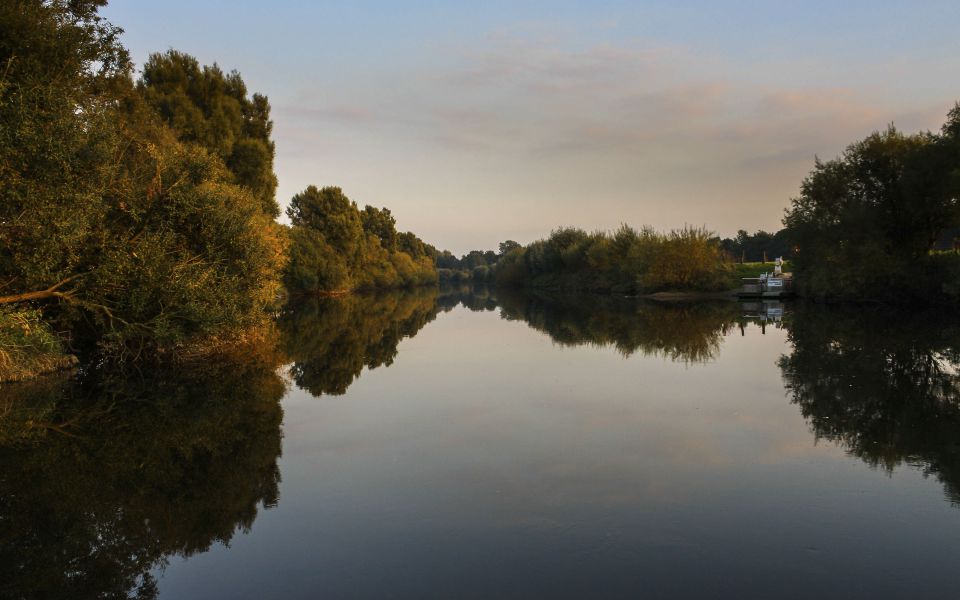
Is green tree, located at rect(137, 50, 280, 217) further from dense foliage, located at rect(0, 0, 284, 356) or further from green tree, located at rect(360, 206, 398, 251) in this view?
green tree, located at rect(360, 206, 398, 251)

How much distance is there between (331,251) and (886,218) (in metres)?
58.4

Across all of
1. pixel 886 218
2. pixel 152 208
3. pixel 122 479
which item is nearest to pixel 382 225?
pixel 886 218

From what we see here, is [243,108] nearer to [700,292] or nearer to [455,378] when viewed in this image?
[455,378]

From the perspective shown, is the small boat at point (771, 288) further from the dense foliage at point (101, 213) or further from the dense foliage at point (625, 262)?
the dense foliage at point (101, 213)

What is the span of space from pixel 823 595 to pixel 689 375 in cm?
1209

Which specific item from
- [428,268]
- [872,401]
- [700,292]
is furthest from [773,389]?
[428,268]

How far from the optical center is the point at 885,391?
13930 millimetres

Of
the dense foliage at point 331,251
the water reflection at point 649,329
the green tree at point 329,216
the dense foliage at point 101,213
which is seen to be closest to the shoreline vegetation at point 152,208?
the dense foliage at point 101,213

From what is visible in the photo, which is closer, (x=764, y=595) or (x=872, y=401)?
(x=764, y=595)

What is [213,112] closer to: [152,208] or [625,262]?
[152,208]

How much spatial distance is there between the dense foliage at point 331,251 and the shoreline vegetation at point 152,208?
1233 inches

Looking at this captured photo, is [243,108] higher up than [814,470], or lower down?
higher up

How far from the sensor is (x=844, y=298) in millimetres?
43938

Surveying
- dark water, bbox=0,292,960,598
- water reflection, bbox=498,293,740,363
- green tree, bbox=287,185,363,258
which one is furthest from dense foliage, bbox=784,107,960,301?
green tree, bbox=287,185,363,258
